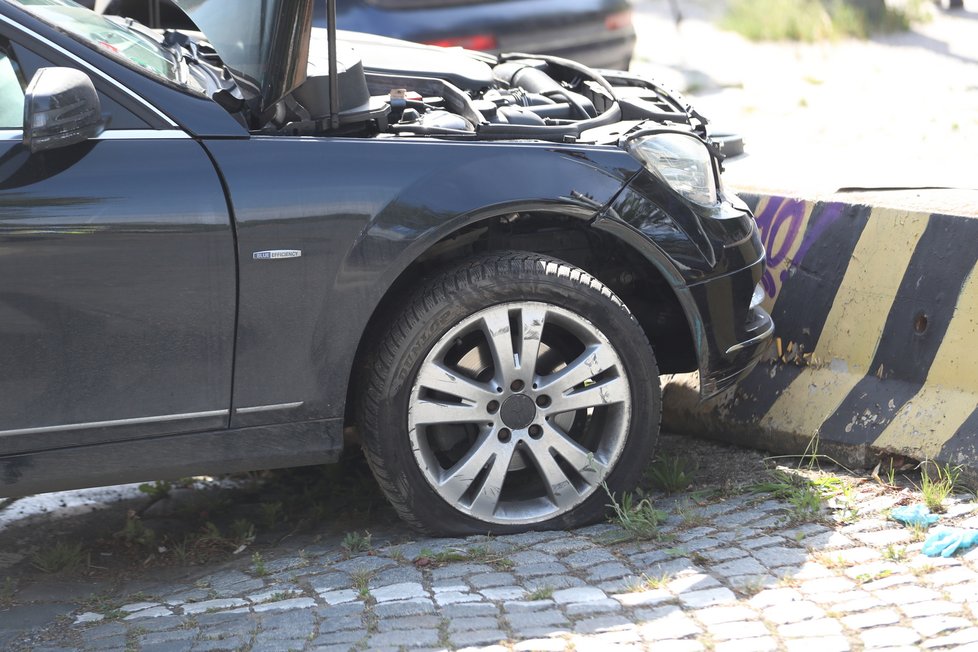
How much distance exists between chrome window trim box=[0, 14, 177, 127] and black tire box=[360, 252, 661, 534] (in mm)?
902

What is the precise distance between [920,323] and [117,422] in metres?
2.65

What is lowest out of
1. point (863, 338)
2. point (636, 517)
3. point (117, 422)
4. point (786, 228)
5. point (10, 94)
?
point (636, 517)

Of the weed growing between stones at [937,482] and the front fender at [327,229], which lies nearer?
the front fender at [327,229]

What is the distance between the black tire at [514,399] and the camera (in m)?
3.60

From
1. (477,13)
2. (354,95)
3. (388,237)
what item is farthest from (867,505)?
(477,13)

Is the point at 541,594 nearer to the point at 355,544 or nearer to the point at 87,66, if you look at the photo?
the point at 355,544

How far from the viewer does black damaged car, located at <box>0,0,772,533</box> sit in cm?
325

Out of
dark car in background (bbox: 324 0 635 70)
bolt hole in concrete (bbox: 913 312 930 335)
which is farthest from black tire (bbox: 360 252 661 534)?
dark car in background (bbox: 324 0 635 70)

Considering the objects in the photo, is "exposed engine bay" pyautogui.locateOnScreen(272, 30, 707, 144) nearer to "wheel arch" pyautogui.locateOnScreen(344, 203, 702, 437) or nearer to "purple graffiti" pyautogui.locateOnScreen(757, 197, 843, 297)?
"wheel arch" pyautogui.locateOnScreen(344, 203, 702, 437)

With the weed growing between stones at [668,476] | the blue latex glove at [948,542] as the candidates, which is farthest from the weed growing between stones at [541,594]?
the blue latex glove at [948,542]

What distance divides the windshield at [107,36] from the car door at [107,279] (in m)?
0.17

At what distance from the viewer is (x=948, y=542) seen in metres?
3.54

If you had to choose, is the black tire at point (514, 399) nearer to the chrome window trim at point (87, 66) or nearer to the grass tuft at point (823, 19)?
the chrome window trim at point (87, 66)

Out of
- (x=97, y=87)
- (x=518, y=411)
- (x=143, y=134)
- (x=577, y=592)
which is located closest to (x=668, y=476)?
(x=518, y=411)
